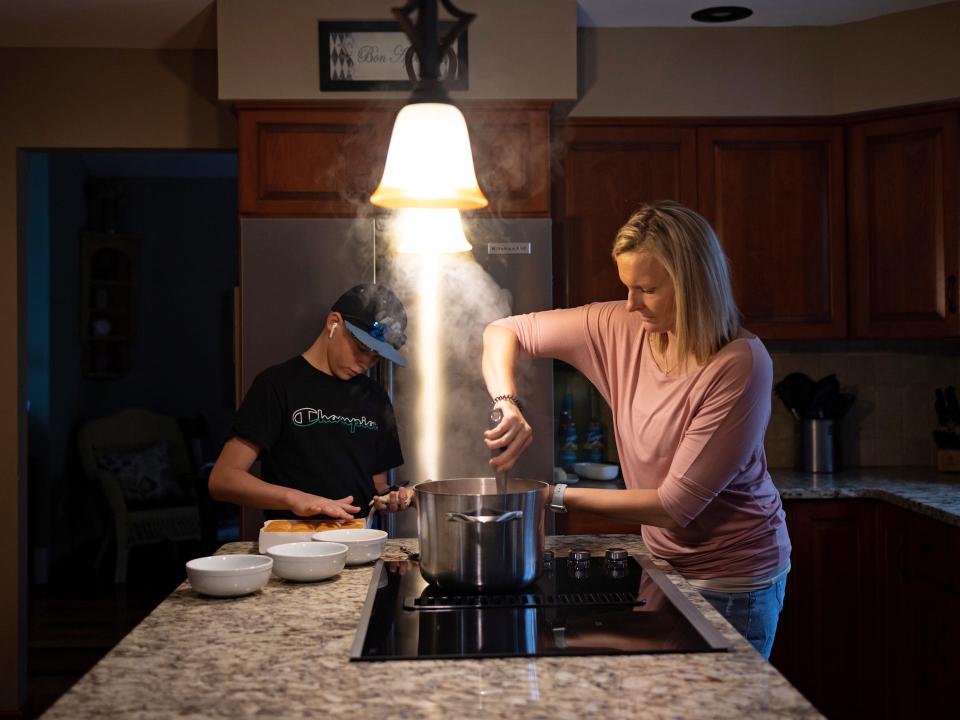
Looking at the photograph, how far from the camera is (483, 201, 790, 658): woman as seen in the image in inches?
74.5

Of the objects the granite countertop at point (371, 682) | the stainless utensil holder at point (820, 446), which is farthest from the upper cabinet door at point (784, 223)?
the granite countertop at point (371, 682)

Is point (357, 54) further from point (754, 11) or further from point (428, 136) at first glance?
point (428, 136)

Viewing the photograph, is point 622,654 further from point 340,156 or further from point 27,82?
point 27,82

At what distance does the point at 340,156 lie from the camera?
335cm

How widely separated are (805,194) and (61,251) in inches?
200

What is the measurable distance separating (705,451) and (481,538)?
19.5 inches

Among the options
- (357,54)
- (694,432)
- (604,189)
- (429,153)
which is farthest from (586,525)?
(429,153)

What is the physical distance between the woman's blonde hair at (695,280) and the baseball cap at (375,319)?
786 millimetres

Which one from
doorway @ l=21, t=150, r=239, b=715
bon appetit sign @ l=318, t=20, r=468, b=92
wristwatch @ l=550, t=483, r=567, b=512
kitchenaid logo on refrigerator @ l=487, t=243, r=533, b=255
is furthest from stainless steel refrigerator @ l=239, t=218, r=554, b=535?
doorway @ l=21, t=150, r=239, b=715

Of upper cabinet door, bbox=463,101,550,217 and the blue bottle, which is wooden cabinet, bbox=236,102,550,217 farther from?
the blue bottle

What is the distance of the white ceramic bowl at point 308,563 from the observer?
1.77m

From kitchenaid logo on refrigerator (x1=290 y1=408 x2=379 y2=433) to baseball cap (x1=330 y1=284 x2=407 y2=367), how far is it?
7.4 inches

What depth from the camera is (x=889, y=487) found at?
11.1 feet

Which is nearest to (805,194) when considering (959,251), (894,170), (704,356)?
(894,170)
